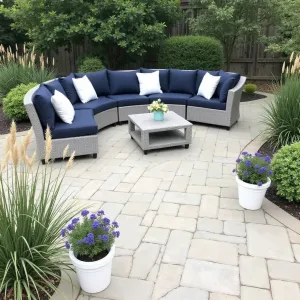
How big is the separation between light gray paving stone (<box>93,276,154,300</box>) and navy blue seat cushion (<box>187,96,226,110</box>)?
3885 mm

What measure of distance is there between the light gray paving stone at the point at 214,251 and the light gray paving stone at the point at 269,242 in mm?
152

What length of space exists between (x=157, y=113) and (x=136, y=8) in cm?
329

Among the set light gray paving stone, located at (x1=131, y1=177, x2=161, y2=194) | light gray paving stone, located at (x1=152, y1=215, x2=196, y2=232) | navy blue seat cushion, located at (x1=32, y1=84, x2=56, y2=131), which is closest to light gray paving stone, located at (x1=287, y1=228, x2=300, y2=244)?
light gray paving stone, located at (x1=152, y1=215, x2=196, y2=232)

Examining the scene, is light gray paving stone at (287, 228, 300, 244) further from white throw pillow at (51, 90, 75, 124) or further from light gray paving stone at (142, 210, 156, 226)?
white throw pillow at (51, 90, 75, 124)

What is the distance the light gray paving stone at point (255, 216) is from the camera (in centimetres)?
282

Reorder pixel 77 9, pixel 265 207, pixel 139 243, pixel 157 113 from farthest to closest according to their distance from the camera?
pixel 77 9, pixel 157 113, pixel 265 207, pixel 139 243

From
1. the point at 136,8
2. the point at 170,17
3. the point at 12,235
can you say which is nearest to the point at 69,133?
the point at 12,235

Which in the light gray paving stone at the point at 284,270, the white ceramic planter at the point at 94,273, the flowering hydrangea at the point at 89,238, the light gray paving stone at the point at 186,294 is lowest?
the light gray paving stone at the point at 186,294

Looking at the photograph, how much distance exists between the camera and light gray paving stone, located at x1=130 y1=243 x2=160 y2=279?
86.6 inches

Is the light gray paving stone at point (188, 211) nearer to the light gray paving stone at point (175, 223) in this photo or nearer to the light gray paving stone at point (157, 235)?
the light gray paving stone at point (175, 223)

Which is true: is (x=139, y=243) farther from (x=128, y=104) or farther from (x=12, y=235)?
(x=128, y=104)

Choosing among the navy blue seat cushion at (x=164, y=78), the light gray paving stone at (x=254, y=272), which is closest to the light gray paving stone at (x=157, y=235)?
the light gray paving stone at (x=254, y=272)

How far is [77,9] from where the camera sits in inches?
285

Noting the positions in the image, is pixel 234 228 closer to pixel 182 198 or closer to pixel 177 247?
pixel 177 247
